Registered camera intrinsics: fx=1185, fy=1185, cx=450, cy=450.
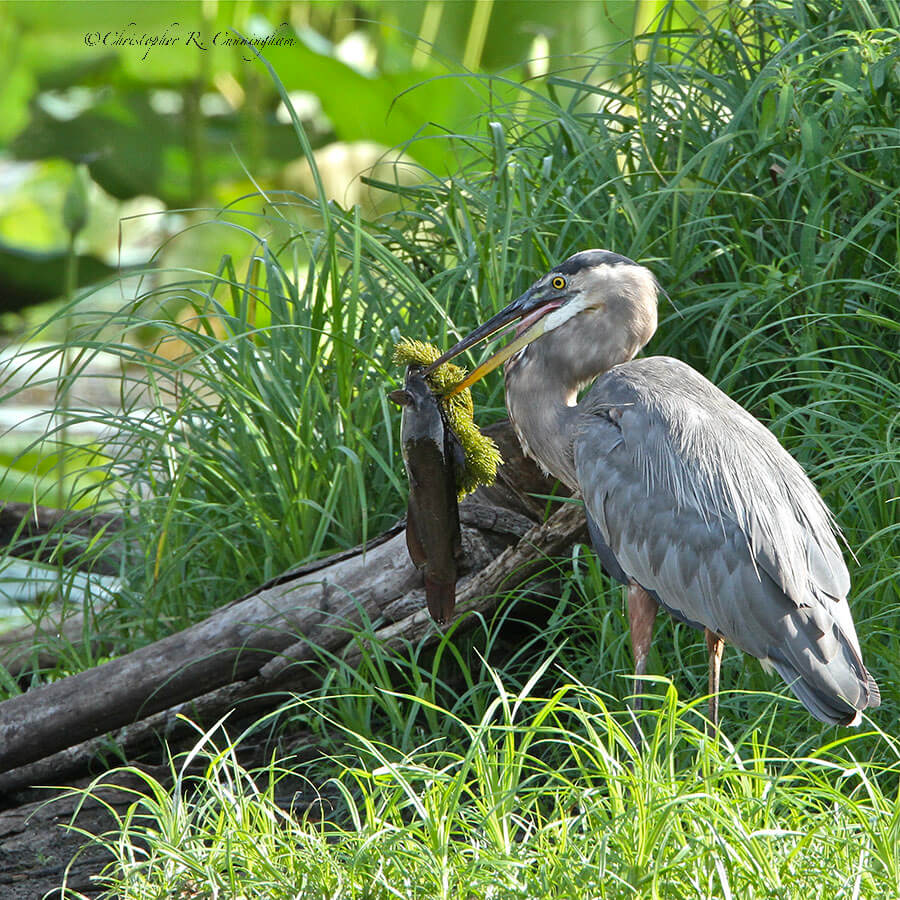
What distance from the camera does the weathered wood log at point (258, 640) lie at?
3.17 metres

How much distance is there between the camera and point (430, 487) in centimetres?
272

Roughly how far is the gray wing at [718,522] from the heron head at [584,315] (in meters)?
0.13

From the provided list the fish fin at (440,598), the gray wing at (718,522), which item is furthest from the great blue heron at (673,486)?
the fish fin at (440,598)

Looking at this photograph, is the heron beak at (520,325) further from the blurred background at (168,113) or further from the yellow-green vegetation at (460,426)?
the blurred background at (168,113)

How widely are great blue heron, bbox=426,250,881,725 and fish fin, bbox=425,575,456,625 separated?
0.39m

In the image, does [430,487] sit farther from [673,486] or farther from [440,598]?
[673,486]

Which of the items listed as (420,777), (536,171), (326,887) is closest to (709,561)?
(420,777)

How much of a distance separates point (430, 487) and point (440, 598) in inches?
12.8

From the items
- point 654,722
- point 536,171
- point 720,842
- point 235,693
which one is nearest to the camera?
point 720,842

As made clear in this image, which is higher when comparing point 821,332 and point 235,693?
point 821,332

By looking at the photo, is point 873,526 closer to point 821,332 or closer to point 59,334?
point 821,332

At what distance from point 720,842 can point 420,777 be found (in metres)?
0.60

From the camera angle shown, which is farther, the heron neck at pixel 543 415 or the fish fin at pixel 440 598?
the heron neck at pixel 543 415

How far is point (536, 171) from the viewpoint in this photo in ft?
13.1
